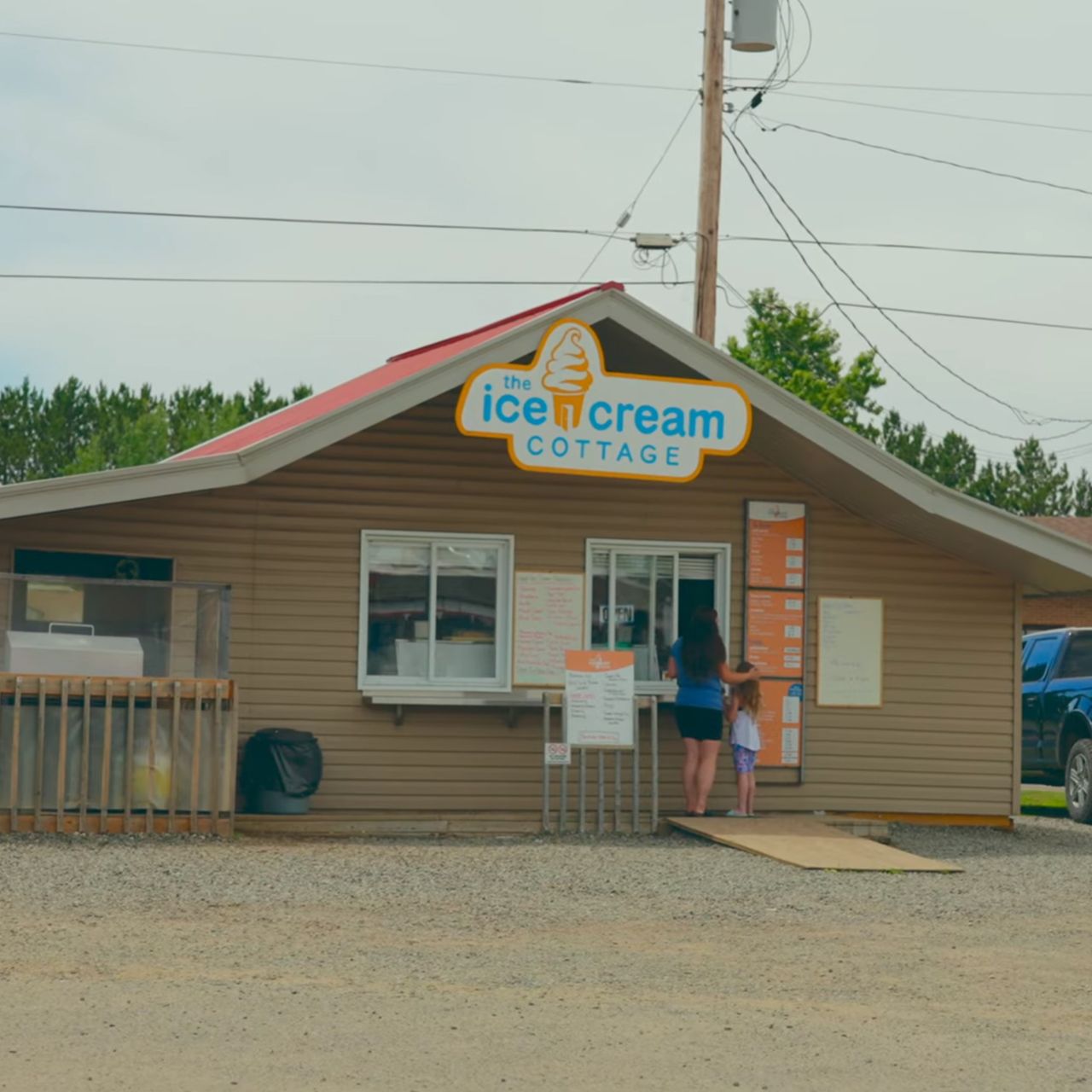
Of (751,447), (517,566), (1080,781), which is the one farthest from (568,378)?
(1080,781)

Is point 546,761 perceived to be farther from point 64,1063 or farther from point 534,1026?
point 64,1063

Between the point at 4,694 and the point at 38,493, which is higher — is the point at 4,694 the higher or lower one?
the lower one

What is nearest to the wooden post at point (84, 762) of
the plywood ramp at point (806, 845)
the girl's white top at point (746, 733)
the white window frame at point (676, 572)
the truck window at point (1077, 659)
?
the white window frame at point (676, 572)

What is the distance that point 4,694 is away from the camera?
12.5m

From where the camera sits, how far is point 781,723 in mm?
15617

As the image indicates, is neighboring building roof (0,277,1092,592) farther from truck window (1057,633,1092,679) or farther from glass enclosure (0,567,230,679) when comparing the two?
truck window (1057,633,1092,679)

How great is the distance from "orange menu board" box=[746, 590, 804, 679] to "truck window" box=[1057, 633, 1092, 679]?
468 cm

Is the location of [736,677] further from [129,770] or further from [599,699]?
[129,770]

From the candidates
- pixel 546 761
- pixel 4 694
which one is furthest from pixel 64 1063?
pixel 546 761

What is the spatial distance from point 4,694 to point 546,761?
415 cm

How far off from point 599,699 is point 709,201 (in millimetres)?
5461

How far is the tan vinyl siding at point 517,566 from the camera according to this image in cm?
1448

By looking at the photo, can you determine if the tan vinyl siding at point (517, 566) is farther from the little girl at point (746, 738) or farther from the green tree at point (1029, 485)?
the green tree at point (1029, 485)

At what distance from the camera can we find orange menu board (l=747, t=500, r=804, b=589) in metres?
15.5
